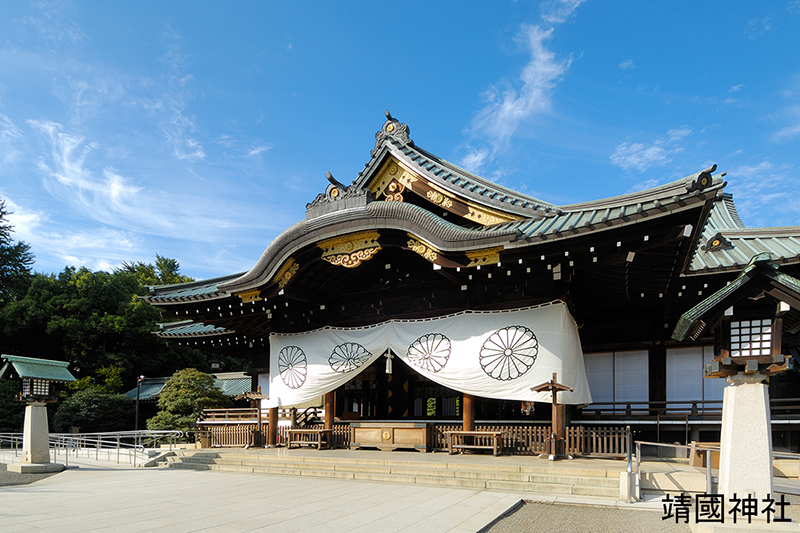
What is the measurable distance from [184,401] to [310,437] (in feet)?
26.7

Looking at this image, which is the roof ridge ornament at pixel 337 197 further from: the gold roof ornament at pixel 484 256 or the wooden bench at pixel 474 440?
the wooden bench at pixel 474 440

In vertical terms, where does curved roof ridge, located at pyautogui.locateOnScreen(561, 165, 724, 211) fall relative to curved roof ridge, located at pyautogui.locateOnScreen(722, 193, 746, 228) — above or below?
below

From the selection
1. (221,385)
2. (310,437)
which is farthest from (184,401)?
(221,385)

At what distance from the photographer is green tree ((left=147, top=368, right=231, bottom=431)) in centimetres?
1886

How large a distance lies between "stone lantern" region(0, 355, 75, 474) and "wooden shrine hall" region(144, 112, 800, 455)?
3.31 meters

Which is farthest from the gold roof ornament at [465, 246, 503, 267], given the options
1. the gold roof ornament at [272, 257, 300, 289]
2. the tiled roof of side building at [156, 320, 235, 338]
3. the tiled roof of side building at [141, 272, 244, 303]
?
the tiled roof of side building at [156, 320, 235, 338]

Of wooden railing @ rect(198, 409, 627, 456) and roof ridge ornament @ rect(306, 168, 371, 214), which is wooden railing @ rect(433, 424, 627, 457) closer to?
wooden railing @ rect(198, 409, 627, 456)

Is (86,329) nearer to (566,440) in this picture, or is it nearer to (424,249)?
(424,249)

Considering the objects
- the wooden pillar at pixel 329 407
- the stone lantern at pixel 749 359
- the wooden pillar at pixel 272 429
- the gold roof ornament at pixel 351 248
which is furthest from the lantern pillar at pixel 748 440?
the wooden pillar at pixel 272 429

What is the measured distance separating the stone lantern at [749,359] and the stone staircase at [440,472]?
285cm

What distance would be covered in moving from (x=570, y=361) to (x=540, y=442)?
69.7 inches

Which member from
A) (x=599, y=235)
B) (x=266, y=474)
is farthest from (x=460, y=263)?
(x=266, y=474)

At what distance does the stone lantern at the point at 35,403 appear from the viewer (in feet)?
40.3

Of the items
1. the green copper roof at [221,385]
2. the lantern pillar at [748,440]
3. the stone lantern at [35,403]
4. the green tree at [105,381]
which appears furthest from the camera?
the green tree at [105,381]
